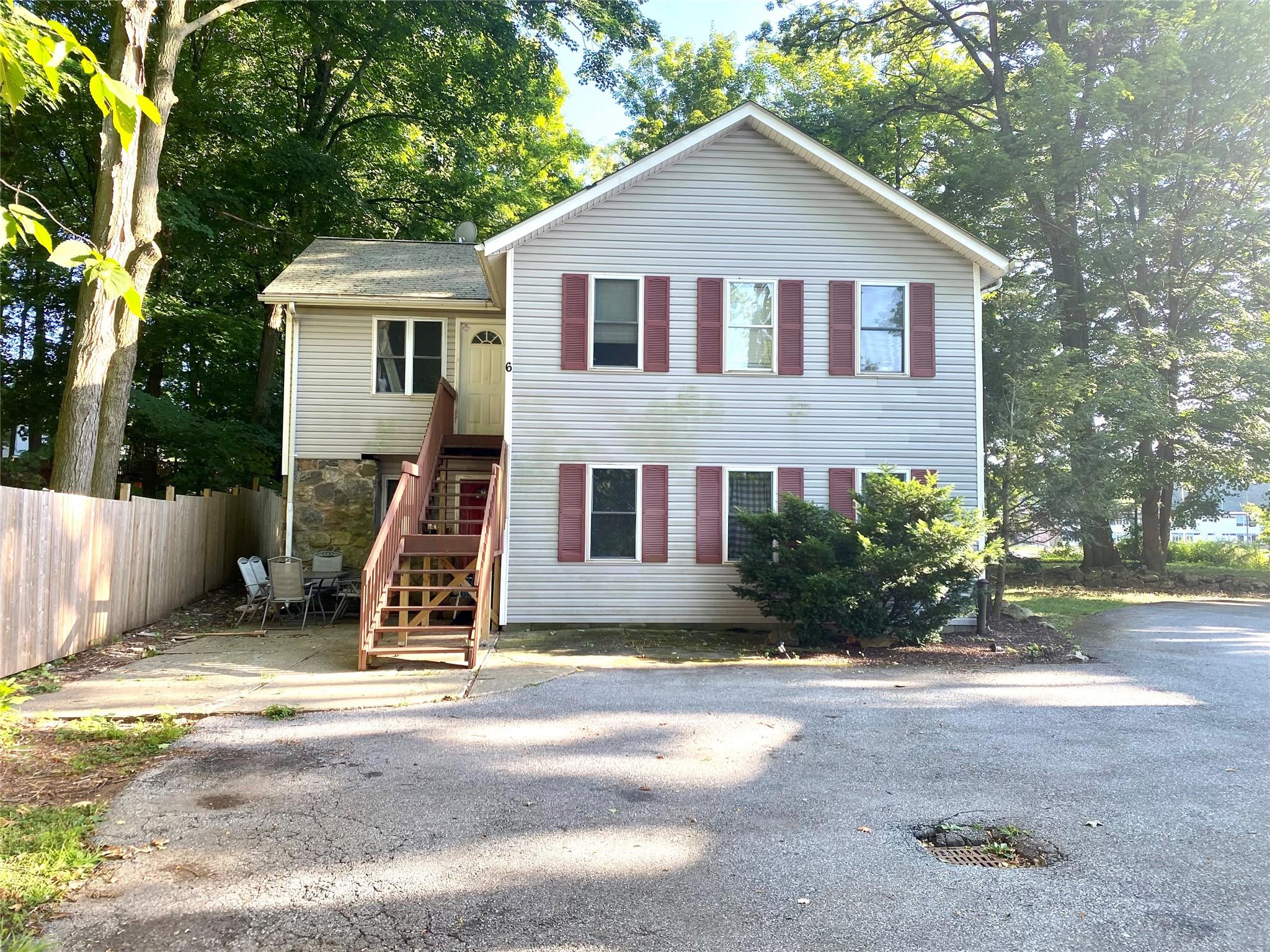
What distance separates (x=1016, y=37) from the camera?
20.0 metres

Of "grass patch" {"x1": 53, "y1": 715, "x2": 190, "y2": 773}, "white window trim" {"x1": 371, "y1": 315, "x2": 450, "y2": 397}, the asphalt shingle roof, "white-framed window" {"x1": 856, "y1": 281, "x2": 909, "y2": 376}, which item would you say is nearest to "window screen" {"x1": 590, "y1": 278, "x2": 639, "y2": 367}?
the asphalt shingle roof

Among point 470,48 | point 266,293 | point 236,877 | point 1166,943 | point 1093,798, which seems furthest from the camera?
point 470,48

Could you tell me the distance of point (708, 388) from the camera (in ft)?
38.3

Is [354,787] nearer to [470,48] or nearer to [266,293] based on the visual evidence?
[266,293]

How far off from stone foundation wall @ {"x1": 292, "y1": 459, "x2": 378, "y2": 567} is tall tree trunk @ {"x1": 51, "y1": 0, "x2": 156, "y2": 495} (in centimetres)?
302

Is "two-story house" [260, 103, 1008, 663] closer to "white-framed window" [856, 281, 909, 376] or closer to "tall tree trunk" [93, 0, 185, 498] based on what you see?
"white-framed window" [856, 281, 909, 376]

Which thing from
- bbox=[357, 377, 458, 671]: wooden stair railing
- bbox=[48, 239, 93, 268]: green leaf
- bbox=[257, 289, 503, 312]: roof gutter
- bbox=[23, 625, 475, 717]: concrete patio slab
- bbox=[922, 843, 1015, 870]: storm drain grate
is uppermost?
bbox=[257, 289, 503, 312]: roof gutter

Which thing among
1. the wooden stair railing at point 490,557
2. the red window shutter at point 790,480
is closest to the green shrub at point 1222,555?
the red window shutter at point 790,480

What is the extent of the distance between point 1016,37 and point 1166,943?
22544 mm

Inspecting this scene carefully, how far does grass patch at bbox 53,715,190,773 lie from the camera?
5.30m

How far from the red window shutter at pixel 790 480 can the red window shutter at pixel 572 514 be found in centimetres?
283

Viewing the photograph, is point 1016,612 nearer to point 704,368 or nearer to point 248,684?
point 704,368

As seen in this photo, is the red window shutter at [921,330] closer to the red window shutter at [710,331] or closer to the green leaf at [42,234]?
the red window shutter at [710,331]

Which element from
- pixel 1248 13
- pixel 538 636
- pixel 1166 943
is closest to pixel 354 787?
pixel 1166 943
